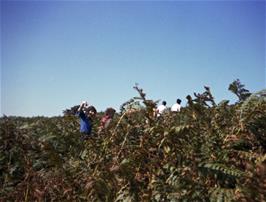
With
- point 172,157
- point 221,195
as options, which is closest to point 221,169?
point 221,195

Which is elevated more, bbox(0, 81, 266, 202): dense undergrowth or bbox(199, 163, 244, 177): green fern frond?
bbox(0, 81, 266, 202): dense undergrowth

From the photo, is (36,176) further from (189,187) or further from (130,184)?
(189,187)

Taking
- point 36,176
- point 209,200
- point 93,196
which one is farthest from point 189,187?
point 36,176

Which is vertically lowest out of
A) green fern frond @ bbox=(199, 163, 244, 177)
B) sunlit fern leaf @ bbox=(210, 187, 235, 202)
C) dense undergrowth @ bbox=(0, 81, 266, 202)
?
sunlit fern leaf @ bbox=(210, 187, 235, 202)

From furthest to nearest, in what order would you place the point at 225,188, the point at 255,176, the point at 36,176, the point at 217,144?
1. the point at 36,176
2. the point at 217,144
3. the point at 225,188
4. the point at 255,176

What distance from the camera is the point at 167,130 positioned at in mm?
3631

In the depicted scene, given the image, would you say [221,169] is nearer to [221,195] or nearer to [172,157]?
[221,195]

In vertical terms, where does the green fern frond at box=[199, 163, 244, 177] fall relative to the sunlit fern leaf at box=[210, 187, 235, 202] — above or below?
above

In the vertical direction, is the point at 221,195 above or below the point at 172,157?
below

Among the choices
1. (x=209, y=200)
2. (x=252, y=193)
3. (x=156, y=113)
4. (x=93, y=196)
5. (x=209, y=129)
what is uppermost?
(x=156, y=113)

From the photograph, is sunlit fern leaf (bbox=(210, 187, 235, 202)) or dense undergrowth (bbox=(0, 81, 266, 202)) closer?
sunlit fern leaf (bbox=(210, 187, 235, 202))

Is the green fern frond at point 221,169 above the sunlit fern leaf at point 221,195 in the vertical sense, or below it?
above

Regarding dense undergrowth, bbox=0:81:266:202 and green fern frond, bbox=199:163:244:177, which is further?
dense undergrowth, bbox=0:81:266:202

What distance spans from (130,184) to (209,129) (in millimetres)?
619
